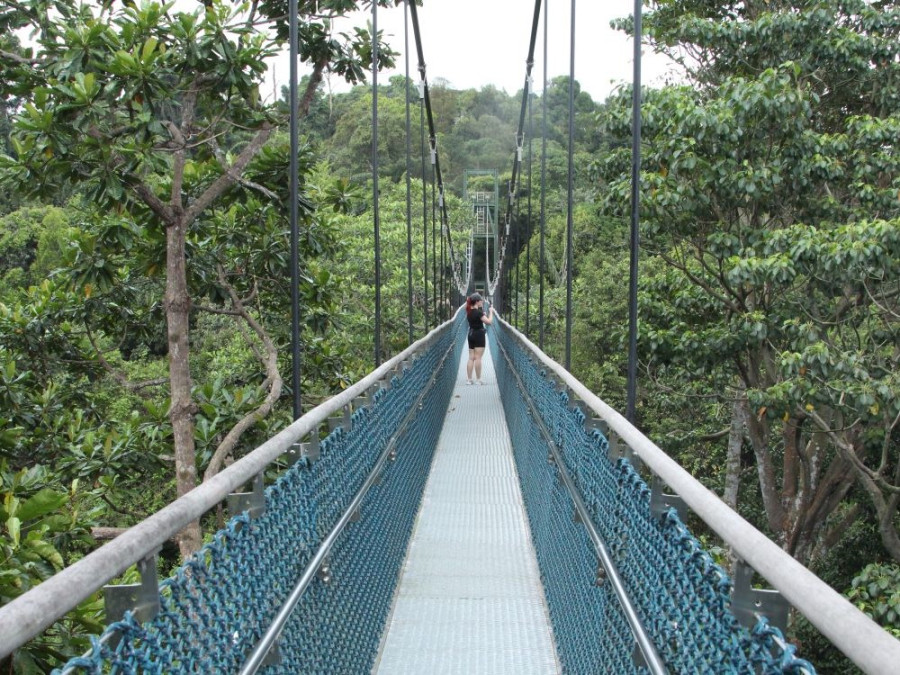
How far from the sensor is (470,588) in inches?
128

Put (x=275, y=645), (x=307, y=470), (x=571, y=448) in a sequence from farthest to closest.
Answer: (x=571, y=448), (x=307, y=470), (x=275, y=645)

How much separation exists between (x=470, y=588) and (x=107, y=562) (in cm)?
253

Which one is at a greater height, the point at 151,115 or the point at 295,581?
the point at 151,115

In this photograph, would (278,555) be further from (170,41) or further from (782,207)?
(782,207)

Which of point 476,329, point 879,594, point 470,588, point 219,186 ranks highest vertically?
point 219,186

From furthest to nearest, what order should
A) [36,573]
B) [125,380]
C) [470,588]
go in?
[125,380], [470,588], [36,573]

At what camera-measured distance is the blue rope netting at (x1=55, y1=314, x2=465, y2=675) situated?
1019 millimetres

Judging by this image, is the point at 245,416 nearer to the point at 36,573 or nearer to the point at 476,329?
the point at 36,573

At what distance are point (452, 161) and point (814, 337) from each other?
44729 mm

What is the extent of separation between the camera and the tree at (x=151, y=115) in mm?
4199

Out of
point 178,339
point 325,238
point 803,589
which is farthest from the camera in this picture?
point 325,238

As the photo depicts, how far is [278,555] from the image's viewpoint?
155cm

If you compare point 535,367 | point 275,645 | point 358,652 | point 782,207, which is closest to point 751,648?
point 275,645

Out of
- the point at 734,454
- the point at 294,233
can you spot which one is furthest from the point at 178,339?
the point at 734,454
